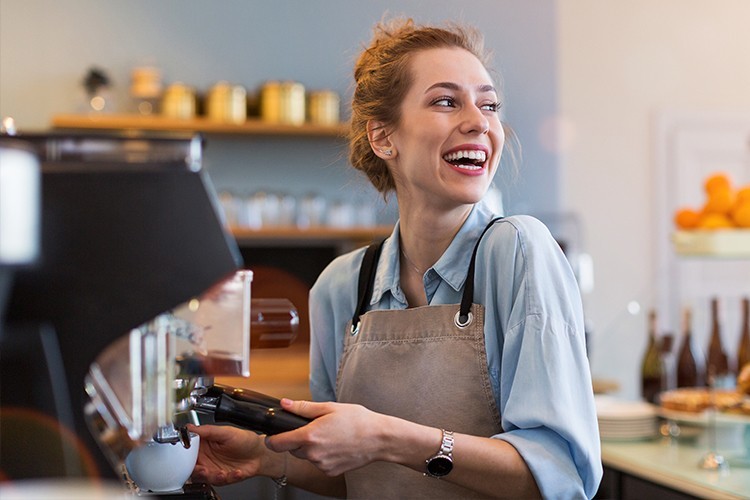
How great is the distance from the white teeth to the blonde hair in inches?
5.4

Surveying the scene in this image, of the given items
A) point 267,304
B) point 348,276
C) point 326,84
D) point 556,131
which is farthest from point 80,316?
point 556,131

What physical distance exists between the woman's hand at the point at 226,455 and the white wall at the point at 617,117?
393 cm

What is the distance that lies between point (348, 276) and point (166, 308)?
2.45 feet

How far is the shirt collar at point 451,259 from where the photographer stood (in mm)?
1538

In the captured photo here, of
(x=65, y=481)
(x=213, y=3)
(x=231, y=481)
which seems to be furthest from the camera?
(x=213, y=3)

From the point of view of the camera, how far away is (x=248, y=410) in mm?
1253

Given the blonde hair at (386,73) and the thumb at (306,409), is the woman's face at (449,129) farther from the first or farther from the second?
the thumb at (306,409)

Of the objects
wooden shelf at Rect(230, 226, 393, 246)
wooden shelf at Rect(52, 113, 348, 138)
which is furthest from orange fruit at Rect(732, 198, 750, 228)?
wooden shelf at Rect(52, 113, 348, 138)

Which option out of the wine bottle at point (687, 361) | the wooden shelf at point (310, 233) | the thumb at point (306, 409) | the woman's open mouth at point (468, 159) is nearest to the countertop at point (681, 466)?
the wine bottle at point (687, 361)

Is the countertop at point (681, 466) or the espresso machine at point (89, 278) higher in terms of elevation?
the espresso machine at point (89, 278)

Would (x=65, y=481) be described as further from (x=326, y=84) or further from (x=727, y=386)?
(x=326, y=84)

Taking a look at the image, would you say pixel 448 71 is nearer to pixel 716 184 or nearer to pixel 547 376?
pixel 547 376

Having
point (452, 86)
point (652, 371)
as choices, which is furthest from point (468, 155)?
point (652, 371)

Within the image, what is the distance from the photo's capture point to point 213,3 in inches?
195
